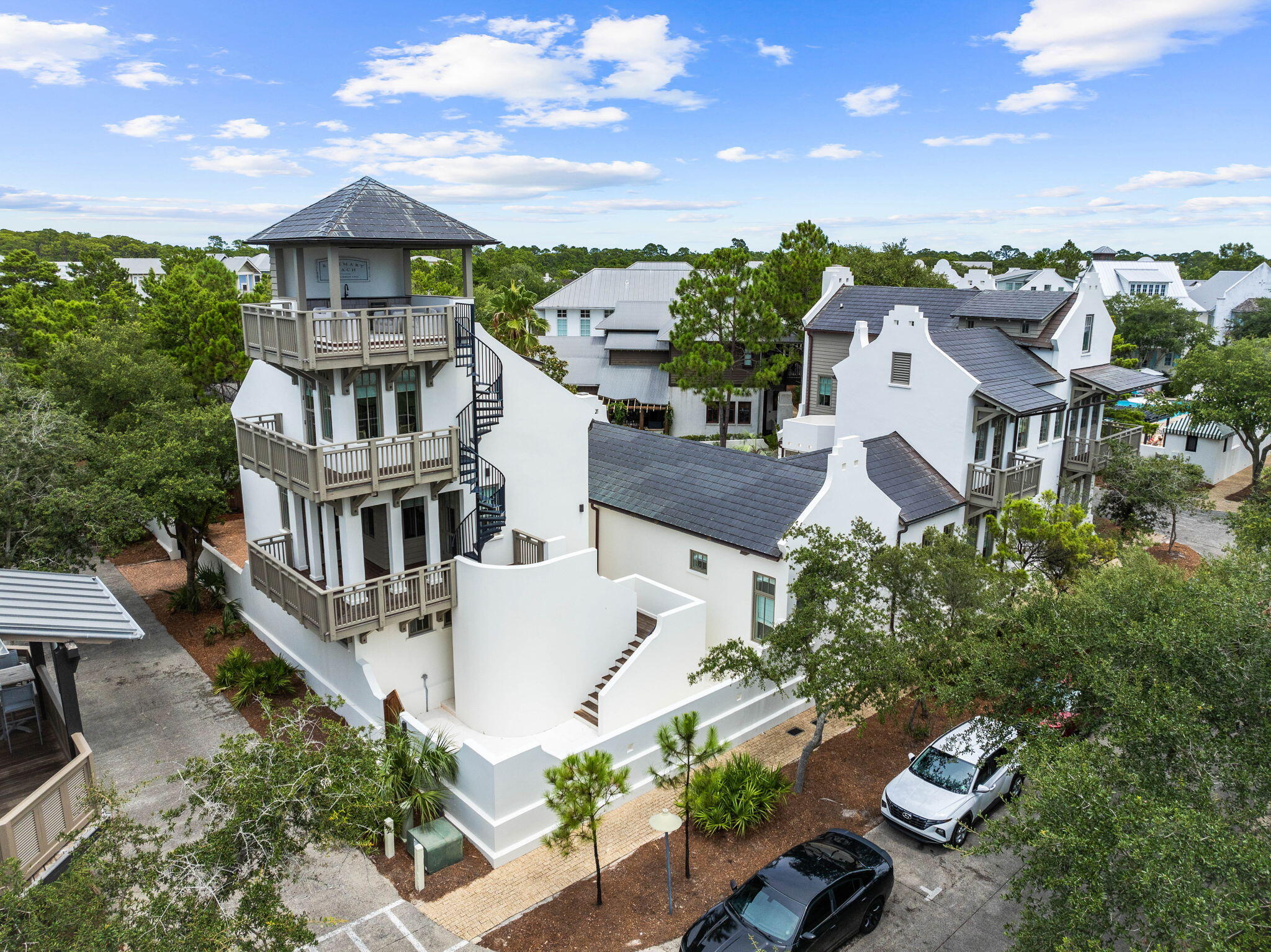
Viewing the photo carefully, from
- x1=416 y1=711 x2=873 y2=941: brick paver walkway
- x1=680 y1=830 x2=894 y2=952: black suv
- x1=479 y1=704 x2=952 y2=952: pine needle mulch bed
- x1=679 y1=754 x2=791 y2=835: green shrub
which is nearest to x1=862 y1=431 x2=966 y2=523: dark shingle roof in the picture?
x1=479 y1=704 x2=952 y2=952: pine needle mulch bed

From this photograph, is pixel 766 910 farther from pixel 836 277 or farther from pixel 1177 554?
pixel 836 277

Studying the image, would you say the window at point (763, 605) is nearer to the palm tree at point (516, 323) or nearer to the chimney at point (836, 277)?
the chimney at point (836, 277)

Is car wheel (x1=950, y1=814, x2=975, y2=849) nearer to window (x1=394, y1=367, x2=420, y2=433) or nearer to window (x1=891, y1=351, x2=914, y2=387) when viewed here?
window (x1=394, y1=367, x2=420, y2=433)

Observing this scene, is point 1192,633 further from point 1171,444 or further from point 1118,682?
point 1171,444

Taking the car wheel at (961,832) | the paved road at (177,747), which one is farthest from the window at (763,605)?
the paved road at (177,747)

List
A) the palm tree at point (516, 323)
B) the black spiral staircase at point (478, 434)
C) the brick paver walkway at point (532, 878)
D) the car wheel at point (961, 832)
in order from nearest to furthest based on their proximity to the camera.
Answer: the brick paver walkway at point (532, 878) < the car wheel at point (961, 832) < the black spiral staircase at point (478, 434) < the palm tree at point (516, 323)

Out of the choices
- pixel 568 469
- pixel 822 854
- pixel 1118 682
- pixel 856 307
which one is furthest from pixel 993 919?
pixel 856 307
